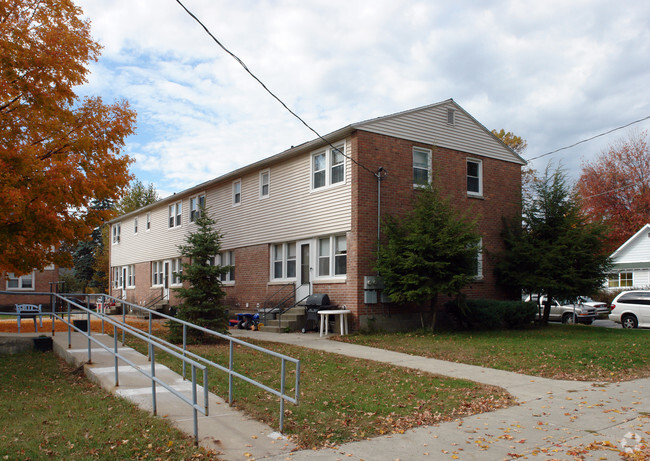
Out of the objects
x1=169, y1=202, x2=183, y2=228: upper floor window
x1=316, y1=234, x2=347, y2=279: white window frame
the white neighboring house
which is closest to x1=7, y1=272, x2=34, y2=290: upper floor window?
x1=169, y1=202, x2=183, y2=228: upper floor window

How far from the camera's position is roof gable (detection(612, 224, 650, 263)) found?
3572 cm

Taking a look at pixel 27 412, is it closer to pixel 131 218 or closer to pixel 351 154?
pixel 351 154

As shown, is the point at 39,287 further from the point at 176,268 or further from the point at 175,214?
the point at 175,214

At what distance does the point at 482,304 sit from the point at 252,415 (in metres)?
11.9

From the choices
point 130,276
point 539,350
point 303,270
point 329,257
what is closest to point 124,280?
point 130,276

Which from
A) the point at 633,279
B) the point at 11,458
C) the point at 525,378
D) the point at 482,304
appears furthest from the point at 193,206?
the point at 633,279

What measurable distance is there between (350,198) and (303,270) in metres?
3.67

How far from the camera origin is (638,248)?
36281mm

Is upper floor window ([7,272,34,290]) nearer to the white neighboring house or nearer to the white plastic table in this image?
the white plastic table

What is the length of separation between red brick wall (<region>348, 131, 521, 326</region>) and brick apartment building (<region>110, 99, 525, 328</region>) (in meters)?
0.04

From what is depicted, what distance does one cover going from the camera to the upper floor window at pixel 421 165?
716 inches

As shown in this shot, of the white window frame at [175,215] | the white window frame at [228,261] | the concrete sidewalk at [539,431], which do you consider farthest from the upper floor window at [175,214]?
the concrete sidewalk at [539,431]

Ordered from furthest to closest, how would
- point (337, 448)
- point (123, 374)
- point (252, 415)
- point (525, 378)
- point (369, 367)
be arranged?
point (369, 367)
point (525, 378)
point (123, 374)
point (252, 415)
point (337, 448)

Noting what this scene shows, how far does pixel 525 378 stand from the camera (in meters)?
9.46
